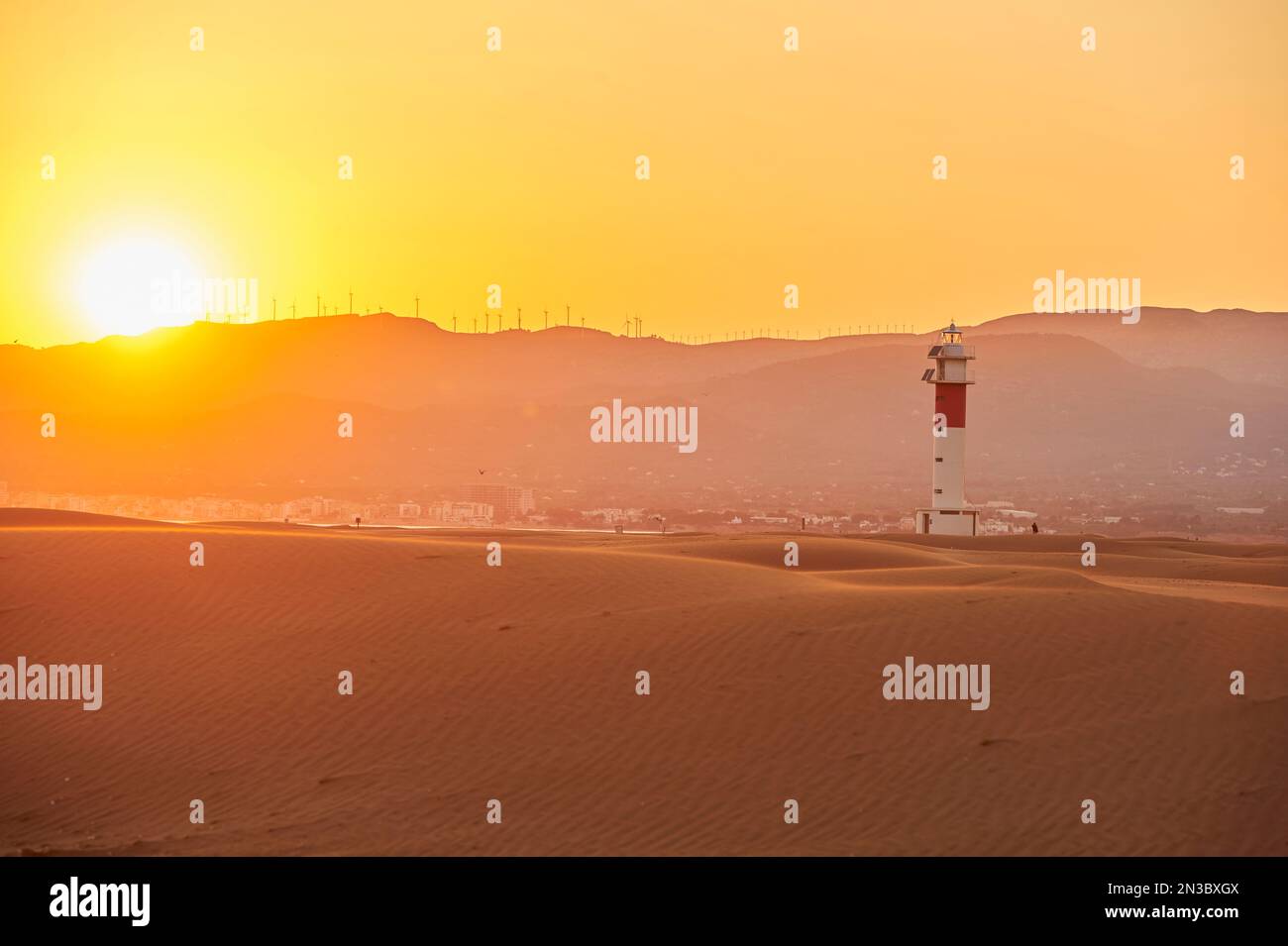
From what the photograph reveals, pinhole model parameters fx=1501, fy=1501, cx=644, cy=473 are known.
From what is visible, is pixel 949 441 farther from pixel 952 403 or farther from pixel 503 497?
pixel 503 497

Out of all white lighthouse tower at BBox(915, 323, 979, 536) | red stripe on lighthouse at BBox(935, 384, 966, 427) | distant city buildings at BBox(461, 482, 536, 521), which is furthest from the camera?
distant city buildings at BBox(461, 482, 536, 521)

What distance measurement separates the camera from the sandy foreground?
1633 cm

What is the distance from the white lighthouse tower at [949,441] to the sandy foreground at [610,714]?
24939 millimetres

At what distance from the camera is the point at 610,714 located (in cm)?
1956

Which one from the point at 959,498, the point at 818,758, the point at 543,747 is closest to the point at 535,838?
the point at 543,747

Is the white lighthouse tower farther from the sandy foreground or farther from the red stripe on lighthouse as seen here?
the sandy foreground

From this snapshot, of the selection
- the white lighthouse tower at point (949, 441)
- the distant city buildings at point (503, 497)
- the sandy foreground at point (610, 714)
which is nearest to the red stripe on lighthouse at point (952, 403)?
the white lighthouse tower at point (949, 441)

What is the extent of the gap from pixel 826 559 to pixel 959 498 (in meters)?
18.0

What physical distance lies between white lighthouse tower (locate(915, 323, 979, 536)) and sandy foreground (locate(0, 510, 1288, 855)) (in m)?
24.9

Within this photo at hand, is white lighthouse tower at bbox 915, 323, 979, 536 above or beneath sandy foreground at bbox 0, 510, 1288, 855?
above

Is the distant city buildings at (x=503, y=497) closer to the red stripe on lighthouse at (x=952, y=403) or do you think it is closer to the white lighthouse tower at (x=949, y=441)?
the white lighthouse tower at (x=949, y=441)

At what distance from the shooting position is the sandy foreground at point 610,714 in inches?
643

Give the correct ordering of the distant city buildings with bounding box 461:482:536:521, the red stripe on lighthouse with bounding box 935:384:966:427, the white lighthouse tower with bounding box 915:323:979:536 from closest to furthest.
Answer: the white lighthouse tower with bounding box 915:323:979:536
the red stripe on lighthouse with bounding box 935:384:966:427
the distant city buildings with bounding box 461:482:536:521

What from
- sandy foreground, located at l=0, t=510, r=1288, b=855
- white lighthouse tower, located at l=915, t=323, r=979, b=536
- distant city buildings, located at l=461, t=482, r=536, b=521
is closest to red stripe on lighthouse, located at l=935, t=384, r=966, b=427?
white lighthouse tower, located at l=915, t=323, r=979, b=536
